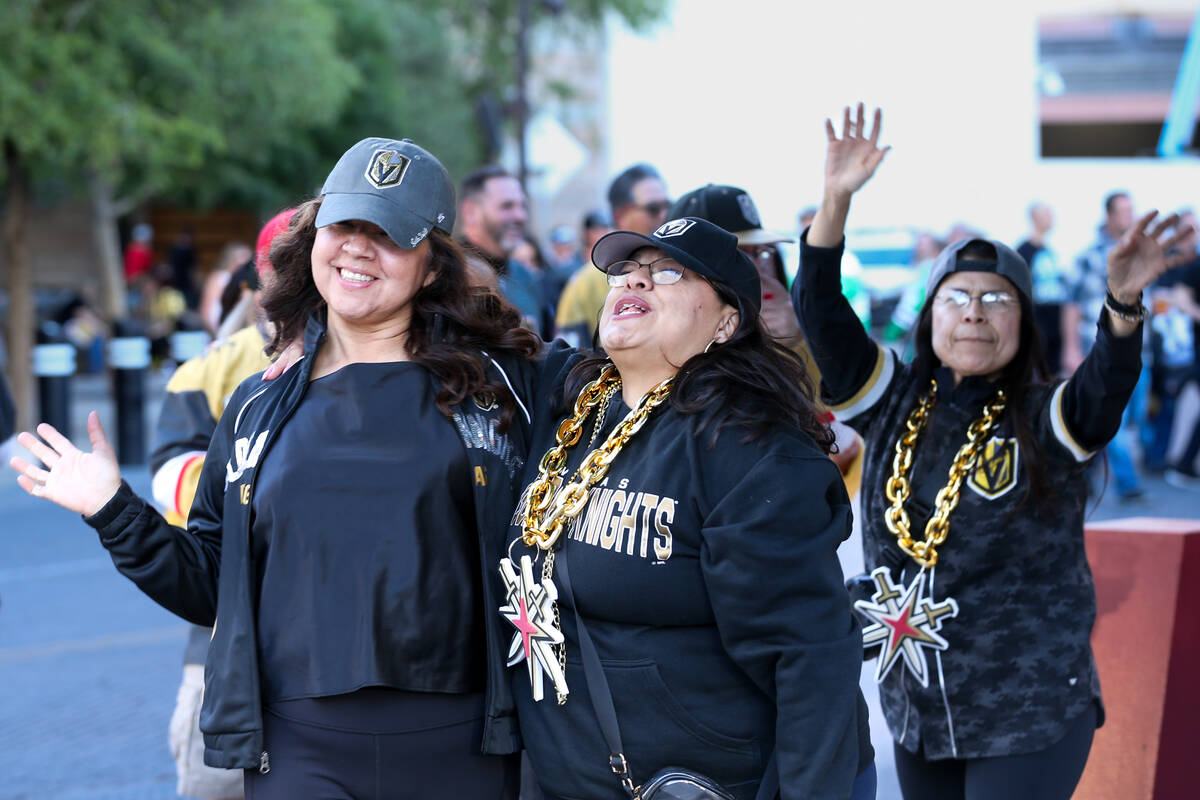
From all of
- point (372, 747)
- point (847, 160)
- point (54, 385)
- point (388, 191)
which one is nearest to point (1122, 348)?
point (847, 160)

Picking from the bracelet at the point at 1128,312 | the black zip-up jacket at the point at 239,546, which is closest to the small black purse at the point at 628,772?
the black zip-up jacket at the point at 239,546

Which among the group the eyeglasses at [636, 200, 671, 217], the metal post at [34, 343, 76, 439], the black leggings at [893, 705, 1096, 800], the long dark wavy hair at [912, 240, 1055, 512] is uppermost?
the eyeglasses at [636, 200, 671, 217]

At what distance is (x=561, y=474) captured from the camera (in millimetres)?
2818

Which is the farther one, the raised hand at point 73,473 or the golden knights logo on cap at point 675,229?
the raised hand at point 73,473

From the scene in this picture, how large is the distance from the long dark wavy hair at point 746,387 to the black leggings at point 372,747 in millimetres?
818

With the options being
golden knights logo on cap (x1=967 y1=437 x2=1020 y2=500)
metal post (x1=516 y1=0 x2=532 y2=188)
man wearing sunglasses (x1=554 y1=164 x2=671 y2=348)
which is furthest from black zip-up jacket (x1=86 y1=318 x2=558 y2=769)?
metal post (x1=516 y1=0 x2=532 y2=188)

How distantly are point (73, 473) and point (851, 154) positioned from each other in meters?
1.93

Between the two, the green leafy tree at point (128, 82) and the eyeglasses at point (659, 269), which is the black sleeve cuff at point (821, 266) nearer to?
the eyeglasses at point (659, 269)

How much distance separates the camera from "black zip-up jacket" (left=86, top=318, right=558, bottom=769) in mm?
2826

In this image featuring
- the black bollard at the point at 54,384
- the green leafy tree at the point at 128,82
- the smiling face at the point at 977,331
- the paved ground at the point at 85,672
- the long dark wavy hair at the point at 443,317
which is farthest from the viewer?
the green leafy tree at the point at 128,82

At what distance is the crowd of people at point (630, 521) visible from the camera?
8.43 feet

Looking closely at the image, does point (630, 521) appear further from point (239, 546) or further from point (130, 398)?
point (130, 398)

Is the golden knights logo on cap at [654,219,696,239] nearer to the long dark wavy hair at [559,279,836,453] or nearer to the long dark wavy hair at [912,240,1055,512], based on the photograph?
the long dark wavy hair at [559,279,836,453]

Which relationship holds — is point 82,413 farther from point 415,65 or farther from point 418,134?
point 415,65
